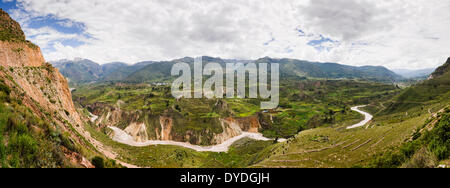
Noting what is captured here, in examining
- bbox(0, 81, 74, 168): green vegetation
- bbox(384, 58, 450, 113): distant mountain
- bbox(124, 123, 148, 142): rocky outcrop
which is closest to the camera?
bbox(0, 81, 74, 168): green vegetation

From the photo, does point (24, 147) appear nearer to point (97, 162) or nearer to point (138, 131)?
point (97, 162)

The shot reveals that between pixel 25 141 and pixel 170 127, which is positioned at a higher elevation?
pixel 25 141

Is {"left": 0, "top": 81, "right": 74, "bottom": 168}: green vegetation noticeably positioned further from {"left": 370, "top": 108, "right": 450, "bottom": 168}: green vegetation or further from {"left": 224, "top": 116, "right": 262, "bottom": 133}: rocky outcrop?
{"left": 224, "top": 116, "right": 262, "bottom": 133}: rocky outcrop

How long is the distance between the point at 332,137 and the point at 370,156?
1864 cm

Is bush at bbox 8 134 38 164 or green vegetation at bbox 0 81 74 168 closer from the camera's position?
green vegetation at bbox 0 81 74 168

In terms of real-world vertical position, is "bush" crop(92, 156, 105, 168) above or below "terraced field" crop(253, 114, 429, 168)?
above

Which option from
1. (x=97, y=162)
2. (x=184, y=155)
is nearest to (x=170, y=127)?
(x=184, y=155)

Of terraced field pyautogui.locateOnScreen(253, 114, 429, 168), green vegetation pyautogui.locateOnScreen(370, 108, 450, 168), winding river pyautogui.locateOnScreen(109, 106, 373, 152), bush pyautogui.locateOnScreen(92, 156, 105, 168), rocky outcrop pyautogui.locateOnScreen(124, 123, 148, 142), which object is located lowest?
winding river pyautogui.locateOnScreen(109, 106, 373, 152)

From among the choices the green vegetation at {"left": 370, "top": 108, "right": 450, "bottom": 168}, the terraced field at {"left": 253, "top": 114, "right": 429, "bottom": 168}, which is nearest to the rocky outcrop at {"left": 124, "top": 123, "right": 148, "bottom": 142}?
the terraced field at {"left": 253, "top": 114, "right": 429, "bottom": 168}

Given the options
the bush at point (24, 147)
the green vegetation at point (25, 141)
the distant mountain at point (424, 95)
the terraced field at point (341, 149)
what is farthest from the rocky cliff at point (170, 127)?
the distant mountain at point (424, 95)

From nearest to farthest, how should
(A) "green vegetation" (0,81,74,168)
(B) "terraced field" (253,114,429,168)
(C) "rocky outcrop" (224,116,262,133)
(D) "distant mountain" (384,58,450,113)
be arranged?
(A) "green vegetation" (0,81,74,168)
(B) "terraced field" (253,114,429,168)
(D) "distant mountain" (384,58,450,113)
(C) "rocky outcrop" (224,116,262,133)
